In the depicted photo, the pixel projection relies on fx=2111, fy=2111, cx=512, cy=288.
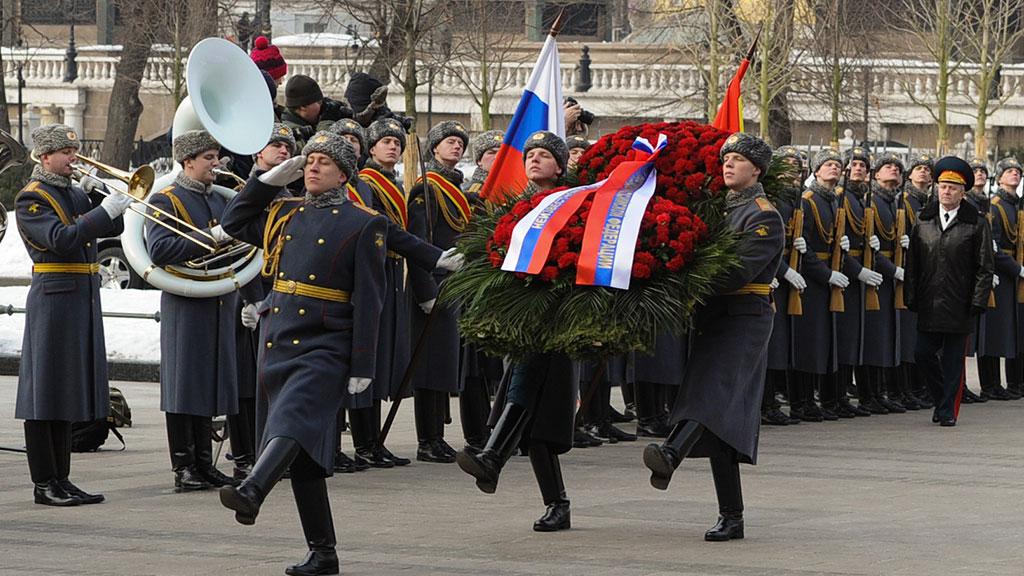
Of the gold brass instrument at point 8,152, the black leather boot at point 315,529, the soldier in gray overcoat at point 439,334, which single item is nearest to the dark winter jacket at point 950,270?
the soldier in gray overcoat at point 439,334

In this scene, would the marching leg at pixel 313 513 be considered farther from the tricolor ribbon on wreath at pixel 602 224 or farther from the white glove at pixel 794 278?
the white glove at pixel 794 278

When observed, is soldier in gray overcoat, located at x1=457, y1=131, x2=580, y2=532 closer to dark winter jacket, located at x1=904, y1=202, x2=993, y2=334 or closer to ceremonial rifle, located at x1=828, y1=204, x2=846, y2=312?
dark winter jacket, located at x1=904, y1=202, x2=993, y2=334

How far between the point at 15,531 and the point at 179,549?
39.2 inches

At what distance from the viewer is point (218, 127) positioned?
32.6 feet

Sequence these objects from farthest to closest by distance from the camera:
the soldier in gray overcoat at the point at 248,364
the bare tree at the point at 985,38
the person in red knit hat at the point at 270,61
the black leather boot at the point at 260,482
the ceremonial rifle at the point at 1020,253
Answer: the bare tree at the point at 985,38, the ceremonial rifle at the point at 1020,253, the person in red knit hat at the point at 270,61, the soldier in gray overcoat at the point at 248,364, the black leather boot at the point at 260,482

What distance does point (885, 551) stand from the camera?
920 cm

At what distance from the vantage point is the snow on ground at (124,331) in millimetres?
17891

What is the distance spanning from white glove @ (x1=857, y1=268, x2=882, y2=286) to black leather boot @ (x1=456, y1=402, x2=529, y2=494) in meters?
7.03

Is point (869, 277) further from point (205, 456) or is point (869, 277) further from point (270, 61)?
point (205, 456)

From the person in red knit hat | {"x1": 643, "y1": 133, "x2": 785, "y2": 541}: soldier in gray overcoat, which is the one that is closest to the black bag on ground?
the person in red knit hat

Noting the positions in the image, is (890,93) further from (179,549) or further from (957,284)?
(179,549)

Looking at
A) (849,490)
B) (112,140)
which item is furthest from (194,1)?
(849,490)

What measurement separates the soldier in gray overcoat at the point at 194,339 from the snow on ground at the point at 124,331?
246 inches

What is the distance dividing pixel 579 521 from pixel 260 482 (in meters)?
2.21
